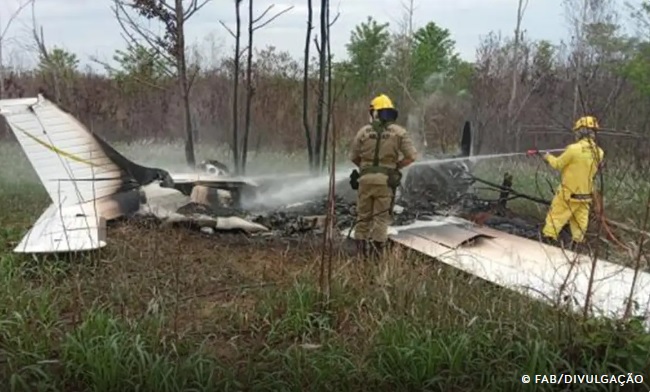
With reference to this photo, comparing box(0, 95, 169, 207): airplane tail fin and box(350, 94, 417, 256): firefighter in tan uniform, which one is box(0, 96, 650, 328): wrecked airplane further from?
box(350, 94, 417, 256): firefighter in tan uniform

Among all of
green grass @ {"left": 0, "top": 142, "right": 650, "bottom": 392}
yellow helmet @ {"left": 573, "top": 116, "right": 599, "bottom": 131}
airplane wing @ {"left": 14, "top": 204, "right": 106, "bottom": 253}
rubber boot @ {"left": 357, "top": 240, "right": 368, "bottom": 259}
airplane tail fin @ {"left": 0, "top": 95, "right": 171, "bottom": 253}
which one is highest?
yellow helmet @ {"left": 573, "top": 116, "right": 599, "bottom": 131}

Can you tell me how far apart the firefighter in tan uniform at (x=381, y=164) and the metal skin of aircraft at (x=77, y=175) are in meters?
1.52

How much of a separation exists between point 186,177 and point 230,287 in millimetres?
3803

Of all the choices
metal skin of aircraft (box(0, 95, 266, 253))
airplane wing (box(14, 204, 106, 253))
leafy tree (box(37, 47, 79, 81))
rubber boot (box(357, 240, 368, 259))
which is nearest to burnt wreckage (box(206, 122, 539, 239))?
metal skin of aircraft (box(0, 95, 266, 253))

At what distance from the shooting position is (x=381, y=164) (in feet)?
22.1

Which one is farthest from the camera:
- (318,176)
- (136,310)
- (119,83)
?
(119,83)

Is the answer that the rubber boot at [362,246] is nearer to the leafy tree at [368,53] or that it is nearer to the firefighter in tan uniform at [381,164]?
the firefighter in tan uniform at [381,164]

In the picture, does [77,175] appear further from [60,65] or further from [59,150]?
[60,65]

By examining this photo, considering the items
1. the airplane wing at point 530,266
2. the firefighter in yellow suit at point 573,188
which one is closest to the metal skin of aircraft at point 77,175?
the airplane wing at point 530,266

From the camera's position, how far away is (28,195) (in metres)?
9.12

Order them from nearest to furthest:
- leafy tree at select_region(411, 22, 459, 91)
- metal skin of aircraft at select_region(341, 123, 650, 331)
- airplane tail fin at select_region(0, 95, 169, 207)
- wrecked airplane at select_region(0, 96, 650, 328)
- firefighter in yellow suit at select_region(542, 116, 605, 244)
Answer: metal skin of aircraft at select_region(341, 123, 650, 331) → wrecked airplane at select_region(0, 96, 650, 328) → airplane tail fin at select_region(0, 95, 169, 207) → firefighter in yellow suit at select_region(542, 116, 605, 244) → leafy tree at select_region(411, 22, 459, 91)

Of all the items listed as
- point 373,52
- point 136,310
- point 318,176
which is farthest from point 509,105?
point 136,310

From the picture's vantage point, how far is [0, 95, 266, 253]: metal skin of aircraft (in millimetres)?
6660

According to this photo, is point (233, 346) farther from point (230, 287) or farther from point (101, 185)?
point (101, 185)
